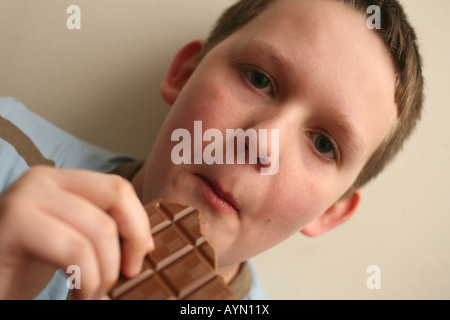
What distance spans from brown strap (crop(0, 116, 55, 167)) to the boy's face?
311mm

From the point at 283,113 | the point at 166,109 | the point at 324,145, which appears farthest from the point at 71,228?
the point at 166,109

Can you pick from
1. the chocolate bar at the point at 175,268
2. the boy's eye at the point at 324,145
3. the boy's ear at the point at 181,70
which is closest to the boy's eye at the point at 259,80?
the boy's eye at the point at 324,145

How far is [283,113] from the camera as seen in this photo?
847 millimetres

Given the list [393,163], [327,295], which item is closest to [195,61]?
[393,163]

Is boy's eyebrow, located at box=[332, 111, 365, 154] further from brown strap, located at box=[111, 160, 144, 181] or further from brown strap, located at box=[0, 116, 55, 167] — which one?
brown strap, located at box=[0, 116, 55, 167]

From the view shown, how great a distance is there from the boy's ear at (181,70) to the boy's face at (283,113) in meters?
0.15

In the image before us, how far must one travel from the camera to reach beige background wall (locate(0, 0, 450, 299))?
125 centimetres

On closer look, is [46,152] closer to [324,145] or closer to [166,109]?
[166,109]

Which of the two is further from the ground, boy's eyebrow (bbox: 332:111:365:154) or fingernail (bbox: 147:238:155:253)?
boy's eyebrow (bbox: 332:111:365:154)

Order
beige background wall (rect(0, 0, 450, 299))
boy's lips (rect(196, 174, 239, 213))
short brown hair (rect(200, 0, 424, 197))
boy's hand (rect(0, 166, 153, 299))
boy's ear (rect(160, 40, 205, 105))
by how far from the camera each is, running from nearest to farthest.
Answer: boy's hand (rect(0, 166, 153, 299)) < boy's lips (rect(196, 174, 239, 213)) < short brown hair (rect(200, 0, 424, 197)) < boy's ear (rect(160, 40, 205, 105)) < beige background wall (rect(0, 0, 450, 299))

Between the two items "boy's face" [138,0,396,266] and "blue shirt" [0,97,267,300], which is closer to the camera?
"boy's face" [138,0,396,266]

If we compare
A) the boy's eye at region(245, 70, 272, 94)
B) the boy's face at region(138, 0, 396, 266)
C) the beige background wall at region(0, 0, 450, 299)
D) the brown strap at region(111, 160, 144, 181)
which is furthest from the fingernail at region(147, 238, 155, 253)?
the beige background wall at region(0, 0, 450, 299)

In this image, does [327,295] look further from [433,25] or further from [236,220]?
[433,25]

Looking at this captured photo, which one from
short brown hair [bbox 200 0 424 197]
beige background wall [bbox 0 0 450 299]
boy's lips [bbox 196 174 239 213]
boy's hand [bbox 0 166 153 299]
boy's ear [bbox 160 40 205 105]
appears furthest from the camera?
beige background wall [bbox 0 0 450 299]
